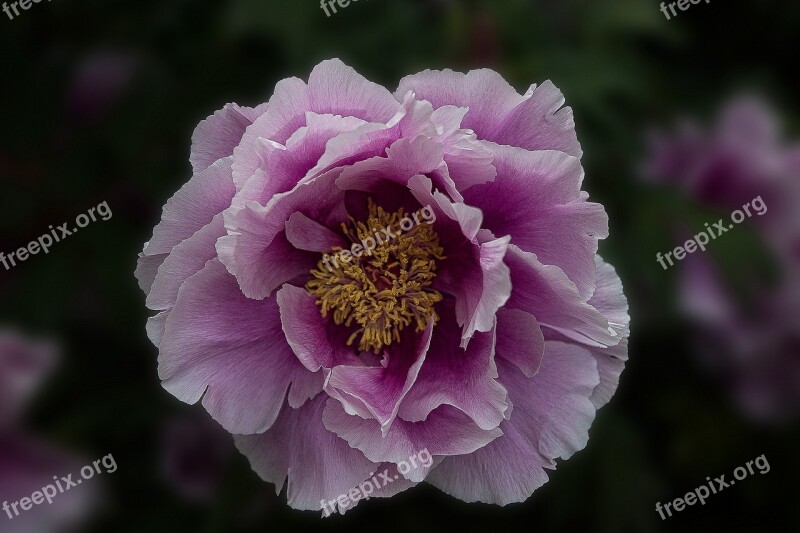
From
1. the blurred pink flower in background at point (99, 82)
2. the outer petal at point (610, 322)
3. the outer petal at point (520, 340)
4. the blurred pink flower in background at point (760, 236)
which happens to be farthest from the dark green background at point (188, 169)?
the outer petal at point (520, 340)

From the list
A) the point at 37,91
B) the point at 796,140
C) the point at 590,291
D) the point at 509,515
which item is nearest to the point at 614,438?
the point at 509,515

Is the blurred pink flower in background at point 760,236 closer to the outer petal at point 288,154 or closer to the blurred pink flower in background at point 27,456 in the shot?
the outer petal at point 288,154

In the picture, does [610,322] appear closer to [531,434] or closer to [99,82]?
[531,434]

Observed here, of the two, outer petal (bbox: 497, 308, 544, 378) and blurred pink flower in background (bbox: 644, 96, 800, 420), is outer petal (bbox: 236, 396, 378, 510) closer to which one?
outer petal (bbox: 497, 308, 544, 378)

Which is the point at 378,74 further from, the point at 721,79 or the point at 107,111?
the point at 721,79

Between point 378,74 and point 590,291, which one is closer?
point 590,291

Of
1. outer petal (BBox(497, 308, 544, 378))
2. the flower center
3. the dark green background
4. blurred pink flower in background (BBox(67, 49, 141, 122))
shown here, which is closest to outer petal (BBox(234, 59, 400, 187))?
the flower center
